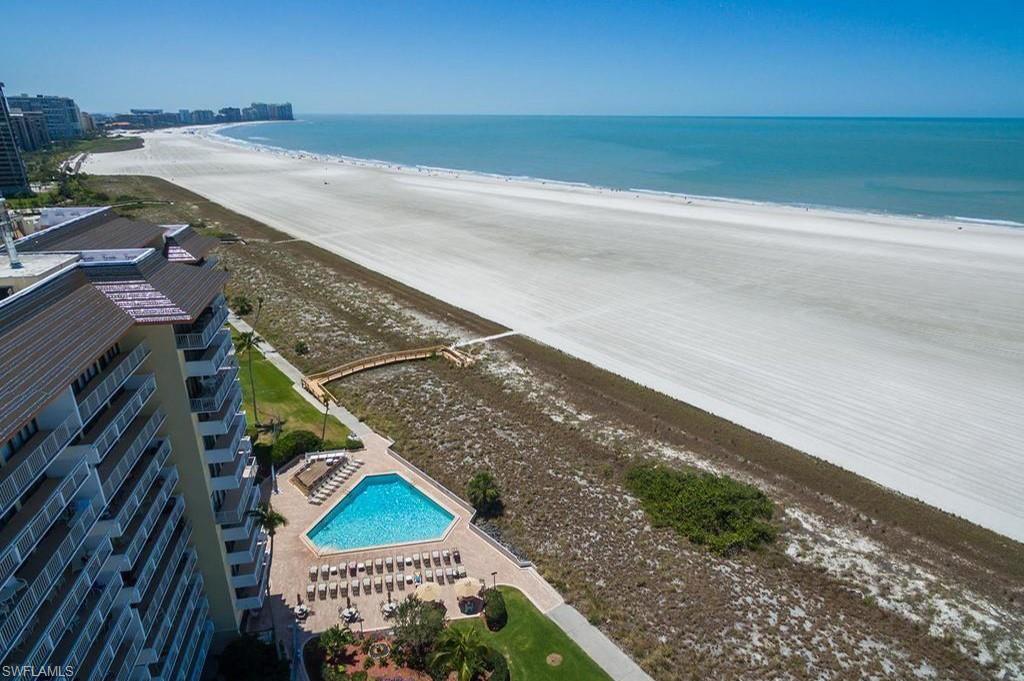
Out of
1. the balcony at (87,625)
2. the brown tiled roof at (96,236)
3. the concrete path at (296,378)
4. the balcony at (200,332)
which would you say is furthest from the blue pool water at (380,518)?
the brown tiled roof at (96,236)

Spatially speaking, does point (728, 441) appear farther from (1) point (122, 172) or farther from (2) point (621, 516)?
(1) point (122, 172)

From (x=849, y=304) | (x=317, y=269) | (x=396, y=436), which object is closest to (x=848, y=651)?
(x=396, y=436)

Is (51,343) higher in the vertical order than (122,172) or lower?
higher

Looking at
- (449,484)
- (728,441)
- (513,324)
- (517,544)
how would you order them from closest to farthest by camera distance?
(517,544), (449,484), (728,441), (513,324)

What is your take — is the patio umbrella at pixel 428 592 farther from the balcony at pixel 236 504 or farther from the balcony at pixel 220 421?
the balcony at pixel 220 421

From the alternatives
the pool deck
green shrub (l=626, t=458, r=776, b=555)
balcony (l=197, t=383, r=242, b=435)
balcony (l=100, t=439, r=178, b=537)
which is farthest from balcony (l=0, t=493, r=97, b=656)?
green shrub (l=626, t=458, r=776, b=555)

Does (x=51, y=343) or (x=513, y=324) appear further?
(x=513, y=324)

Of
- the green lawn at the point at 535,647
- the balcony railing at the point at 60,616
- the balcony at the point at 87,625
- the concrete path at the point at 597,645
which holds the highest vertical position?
the balcony railing at the point at 60,616

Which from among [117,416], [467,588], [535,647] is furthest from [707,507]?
[117,416]
